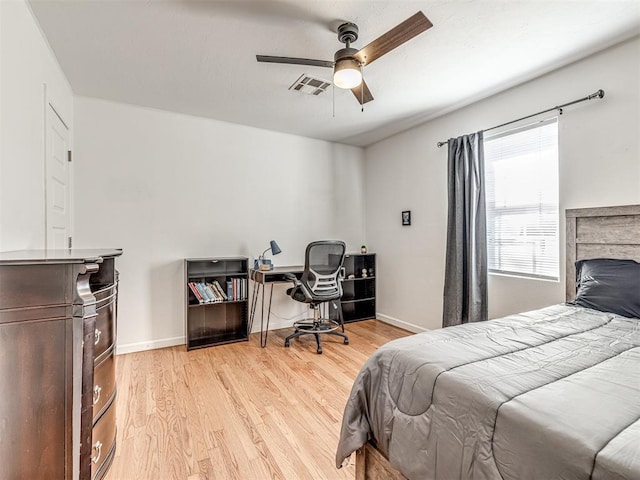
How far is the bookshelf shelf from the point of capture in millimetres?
3332

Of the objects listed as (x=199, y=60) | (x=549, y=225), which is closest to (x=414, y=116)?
(x=549, y=225)

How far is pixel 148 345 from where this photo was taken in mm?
3275

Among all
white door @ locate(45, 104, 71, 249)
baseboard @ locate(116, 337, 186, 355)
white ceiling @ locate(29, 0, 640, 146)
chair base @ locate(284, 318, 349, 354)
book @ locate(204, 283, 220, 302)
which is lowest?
baseboard @ locate(116, 337, 186, 355)

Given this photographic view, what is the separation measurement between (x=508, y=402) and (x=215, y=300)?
Result: 3.00m

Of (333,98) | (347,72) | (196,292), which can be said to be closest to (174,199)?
(196,292)

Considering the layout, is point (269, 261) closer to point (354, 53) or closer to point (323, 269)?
point (323, 269)

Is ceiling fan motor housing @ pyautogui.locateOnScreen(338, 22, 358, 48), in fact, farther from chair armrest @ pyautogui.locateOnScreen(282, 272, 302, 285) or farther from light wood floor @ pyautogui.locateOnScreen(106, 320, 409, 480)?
light wood floor @ pyautogui.locateOnScreen(106, 320, 409, 480)

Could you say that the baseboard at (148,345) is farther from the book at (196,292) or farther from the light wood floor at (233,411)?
the book at (196,292)

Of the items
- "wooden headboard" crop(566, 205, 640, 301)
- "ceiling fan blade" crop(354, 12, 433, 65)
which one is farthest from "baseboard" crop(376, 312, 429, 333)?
"ceiling fan blade" crop(354, 12, 433, 65)

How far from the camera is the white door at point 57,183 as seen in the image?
224 centimetres

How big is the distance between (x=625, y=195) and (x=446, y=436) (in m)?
2.22

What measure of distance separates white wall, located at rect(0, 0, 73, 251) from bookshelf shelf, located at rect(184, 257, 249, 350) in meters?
1.44

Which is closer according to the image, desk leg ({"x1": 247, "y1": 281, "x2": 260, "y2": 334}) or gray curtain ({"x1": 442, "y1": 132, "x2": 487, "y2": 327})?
gray curtain ({"x1": 442, "y1": 132, "x2": 487, "y2": 327})

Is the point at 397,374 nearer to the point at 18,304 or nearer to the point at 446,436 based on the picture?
the point at 446,436
